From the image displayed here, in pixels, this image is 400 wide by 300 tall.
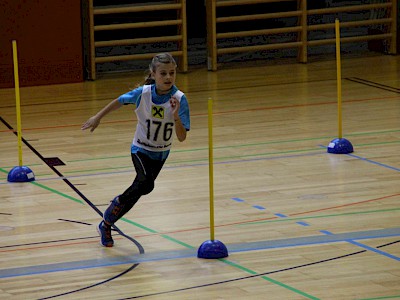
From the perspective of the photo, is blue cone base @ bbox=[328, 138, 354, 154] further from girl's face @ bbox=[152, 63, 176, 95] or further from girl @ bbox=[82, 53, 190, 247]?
girl's face @ bbox=[152, 63, 176, 95]

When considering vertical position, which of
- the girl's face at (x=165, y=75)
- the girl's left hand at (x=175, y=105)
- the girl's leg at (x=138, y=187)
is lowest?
the girl's leg at (x=138, y=187)

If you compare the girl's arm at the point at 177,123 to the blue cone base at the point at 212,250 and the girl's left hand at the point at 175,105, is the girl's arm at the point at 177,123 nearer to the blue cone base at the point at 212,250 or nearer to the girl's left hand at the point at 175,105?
the girl's left hand at the point at 175,105

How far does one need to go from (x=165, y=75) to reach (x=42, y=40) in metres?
6.47

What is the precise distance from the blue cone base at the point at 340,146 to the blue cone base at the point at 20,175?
101 inches

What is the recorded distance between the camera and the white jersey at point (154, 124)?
6.38m

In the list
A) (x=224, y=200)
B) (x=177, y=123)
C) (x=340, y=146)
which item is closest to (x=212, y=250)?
(x=177, y=123)

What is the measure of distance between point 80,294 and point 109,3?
8510 mm

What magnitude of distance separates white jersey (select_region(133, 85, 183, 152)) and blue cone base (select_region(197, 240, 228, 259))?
0.67 metres

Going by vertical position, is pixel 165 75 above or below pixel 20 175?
above

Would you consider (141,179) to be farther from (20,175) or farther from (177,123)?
(20,175)

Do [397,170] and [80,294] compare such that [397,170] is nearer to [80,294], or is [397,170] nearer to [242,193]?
[242,193]

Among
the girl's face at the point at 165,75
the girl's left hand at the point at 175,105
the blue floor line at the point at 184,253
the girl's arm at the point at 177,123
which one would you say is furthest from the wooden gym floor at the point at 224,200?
the girl's face at the point at 165,75

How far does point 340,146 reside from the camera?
896cm

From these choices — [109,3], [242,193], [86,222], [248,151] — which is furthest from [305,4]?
[86,222]
